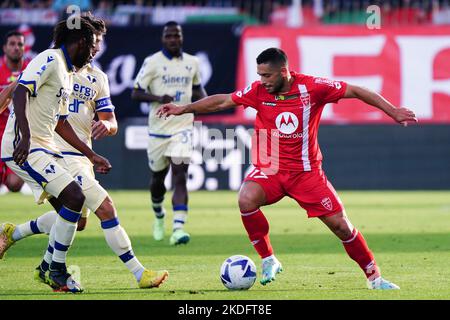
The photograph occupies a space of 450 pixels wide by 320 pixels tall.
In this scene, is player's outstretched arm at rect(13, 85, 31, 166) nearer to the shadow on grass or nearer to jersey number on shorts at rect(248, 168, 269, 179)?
jersey number on shorts at rect(248, 168, 269, 179)

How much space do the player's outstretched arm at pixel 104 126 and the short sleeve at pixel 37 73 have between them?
1070 mm

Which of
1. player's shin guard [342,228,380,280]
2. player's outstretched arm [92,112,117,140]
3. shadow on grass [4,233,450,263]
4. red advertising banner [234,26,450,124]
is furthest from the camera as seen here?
red advertising banner [234,26,450,124]

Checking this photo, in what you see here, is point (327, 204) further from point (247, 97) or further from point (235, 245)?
point (235, 245)

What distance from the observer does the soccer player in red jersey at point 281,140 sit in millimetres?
8648

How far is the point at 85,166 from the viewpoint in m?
9.12

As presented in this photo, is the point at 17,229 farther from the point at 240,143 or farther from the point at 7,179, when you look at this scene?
the point at 240,143

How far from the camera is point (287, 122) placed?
8.86 m

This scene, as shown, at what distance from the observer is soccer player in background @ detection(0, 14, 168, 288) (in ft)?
27.5

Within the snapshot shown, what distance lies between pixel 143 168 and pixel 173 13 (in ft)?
13.0

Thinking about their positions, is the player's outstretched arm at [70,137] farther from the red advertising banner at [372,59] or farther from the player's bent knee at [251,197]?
the red advertising banner at [372,59]

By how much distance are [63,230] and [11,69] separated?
5.23m

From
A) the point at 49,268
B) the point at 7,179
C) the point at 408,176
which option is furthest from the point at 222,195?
the point at 49,268

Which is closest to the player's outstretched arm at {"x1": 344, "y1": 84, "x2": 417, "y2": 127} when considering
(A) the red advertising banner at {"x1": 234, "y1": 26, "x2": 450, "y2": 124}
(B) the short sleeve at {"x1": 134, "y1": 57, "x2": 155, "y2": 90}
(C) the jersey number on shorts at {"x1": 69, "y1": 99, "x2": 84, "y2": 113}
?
(C) the jersey number on shorts at {"x1": 69, "y1": 99, "x2": 84, "y2": 113}

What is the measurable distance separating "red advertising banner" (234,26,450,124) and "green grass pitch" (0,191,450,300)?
426 centimetres
